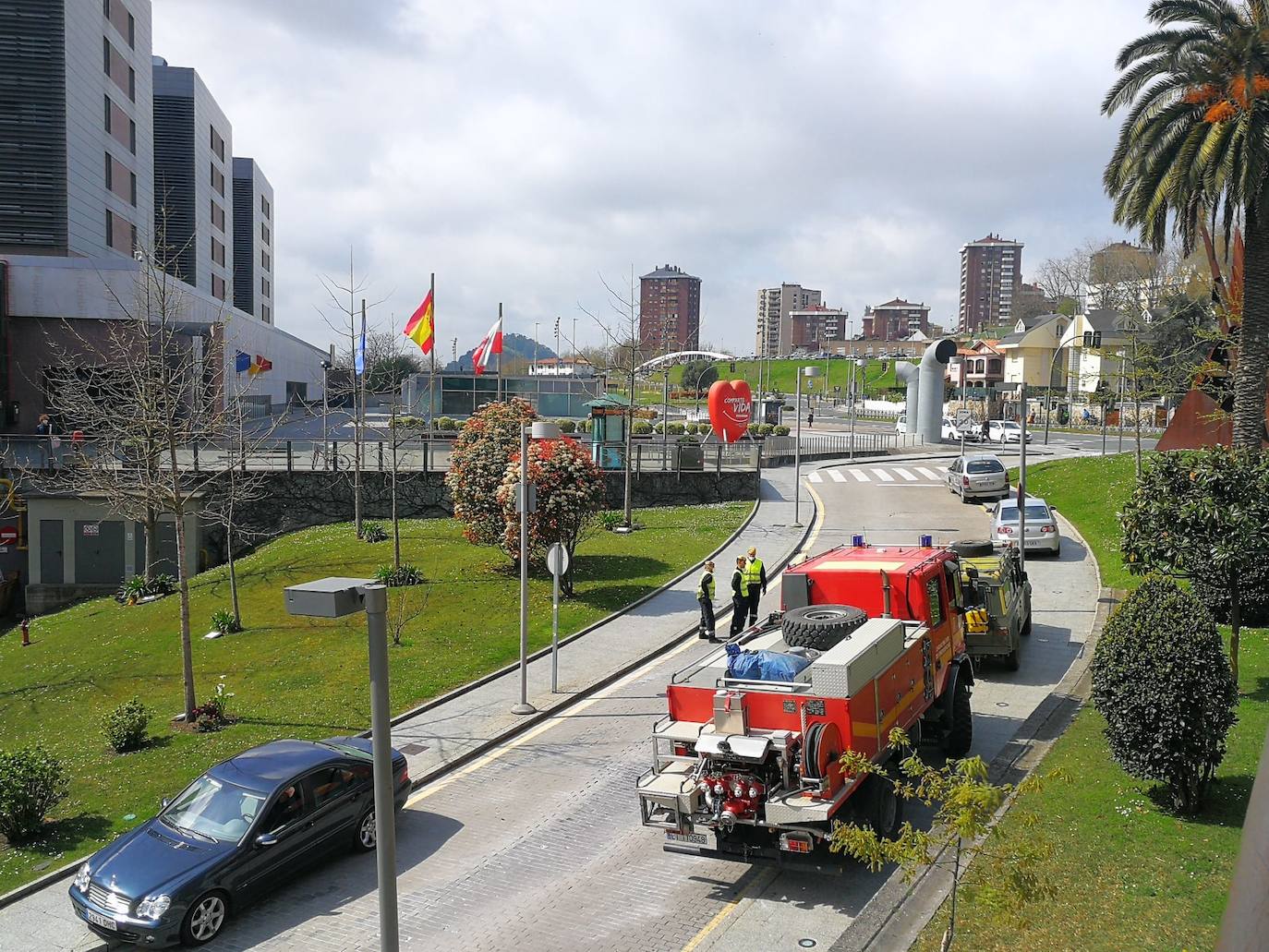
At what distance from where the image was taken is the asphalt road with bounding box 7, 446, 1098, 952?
9625 millimetres

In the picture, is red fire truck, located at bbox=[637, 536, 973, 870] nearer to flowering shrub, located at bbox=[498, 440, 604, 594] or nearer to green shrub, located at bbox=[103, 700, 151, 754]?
green shrub, located at bbox=[103, 700, 151, 754]

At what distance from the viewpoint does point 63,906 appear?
10602 millimetres

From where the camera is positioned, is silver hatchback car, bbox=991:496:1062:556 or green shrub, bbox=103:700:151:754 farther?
silver hatchback car, bbox=991:496:1062:556

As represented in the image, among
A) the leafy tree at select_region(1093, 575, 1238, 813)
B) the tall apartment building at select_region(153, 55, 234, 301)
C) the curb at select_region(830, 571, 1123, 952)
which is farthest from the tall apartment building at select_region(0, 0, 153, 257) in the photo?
the leafy tree at select_region(1093, 575, 1238, 813)

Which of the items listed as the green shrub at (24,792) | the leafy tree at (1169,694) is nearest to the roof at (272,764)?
the green shrub at (24,792)

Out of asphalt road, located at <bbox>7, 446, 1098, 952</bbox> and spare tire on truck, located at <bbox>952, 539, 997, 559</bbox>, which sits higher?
spare tire on truck, located at <bbox>952, 539, 997, 559</bbox>

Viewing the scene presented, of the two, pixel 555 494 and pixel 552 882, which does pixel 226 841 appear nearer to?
pixel 552 882

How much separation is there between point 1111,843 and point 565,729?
8130 mm

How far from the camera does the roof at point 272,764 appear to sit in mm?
11086

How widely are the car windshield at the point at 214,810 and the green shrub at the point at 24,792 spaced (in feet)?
7.72

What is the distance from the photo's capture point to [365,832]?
464 inches

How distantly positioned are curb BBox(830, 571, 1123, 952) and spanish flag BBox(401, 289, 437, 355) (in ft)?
65.7

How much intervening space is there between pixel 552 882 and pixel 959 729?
5698mm

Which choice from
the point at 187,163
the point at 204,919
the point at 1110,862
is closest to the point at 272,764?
the point at 204,919
